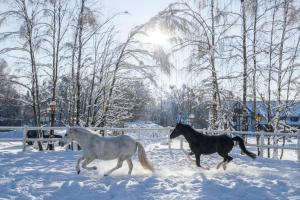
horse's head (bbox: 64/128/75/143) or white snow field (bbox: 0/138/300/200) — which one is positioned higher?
horse's head (bbox: 64/128/75/143)

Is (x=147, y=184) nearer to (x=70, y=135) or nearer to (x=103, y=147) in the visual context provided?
(x=103, y=147)

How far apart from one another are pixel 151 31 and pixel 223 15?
4.01 metres

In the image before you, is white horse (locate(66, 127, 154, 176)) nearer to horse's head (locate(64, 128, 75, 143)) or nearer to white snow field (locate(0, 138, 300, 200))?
horse's head (locate(64, 128, 75, 143))

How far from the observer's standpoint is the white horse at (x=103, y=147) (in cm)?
843

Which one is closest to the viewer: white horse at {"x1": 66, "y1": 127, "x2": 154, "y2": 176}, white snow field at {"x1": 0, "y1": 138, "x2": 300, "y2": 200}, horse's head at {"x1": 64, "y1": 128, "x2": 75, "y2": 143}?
white snow field at {"x1": 0, "y1": 138, "x2": 300, "y2": 200}

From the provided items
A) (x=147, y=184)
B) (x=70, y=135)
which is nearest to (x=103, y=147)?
(x=70, y=135)

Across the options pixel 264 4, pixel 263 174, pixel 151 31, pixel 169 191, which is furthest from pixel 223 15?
pixel 169 191

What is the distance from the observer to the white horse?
8430mm

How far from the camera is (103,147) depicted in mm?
8422

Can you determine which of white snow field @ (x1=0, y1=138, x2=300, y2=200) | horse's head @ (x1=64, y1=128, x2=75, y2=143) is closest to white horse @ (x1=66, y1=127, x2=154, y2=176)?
horse's head @ (x1=64, y1=128, x2=75, y2=143)

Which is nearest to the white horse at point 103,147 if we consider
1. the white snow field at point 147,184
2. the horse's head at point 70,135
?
the horse's head at point 70,135

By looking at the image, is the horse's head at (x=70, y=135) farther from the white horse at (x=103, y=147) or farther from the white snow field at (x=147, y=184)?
the white snow field at (x=147, y=184)

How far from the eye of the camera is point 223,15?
16.8 meters

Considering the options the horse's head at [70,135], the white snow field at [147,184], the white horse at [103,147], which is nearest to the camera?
the white snow field at [147,184]
